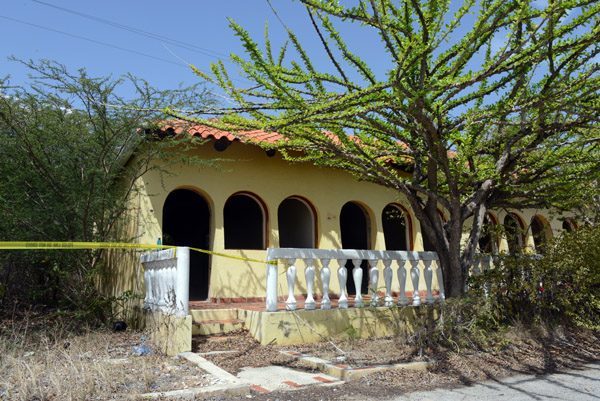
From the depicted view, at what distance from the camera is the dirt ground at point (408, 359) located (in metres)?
4.62

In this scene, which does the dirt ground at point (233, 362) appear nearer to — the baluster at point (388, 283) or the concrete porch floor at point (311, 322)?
the concrete porch floor at point (311, 322)

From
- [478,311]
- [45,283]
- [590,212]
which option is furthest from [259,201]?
[590,212]

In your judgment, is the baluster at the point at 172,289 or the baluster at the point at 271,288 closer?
the baluster at the point at 172,289

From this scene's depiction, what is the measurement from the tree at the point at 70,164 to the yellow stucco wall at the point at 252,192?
52cm

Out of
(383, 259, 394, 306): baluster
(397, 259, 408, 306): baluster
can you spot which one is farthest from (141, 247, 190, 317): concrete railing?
(397, 259, 408, 306): baluster

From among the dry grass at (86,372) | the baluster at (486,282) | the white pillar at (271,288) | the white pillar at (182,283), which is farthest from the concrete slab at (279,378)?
the baluster at (486,282)

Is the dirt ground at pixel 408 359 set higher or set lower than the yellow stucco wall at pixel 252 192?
lower

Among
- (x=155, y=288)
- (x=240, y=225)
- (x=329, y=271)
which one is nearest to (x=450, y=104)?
(x=329, y=271)

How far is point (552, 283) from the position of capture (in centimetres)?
728

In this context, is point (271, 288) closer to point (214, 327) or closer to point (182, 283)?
point (214, 327)

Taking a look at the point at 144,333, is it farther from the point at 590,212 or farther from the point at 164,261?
the point at 590,212

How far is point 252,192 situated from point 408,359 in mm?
5068

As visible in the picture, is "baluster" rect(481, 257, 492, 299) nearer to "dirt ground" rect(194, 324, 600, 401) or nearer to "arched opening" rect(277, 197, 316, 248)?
"dirt ground" rect(194, 324, 600, 401)

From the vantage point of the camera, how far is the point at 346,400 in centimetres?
425
